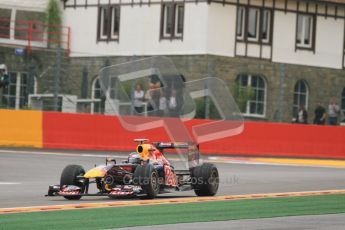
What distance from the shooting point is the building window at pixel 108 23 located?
Result: 47.8 meters

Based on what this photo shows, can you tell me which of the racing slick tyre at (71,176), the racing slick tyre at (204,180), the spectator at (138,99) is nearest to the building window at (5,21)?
the spectator at (138,99)

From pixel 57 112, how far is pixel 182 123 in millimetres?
4001

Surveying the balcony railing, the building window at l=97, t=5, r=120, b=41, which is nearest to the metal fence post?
the balcony railing

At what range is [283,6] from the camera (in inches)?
1857

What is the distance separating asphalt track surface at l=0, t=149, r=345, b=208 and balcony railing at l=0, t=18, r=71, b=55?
13842 mm

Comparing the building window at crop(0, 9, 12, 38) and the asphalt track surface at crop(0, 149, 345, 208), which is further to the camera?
the building window at crop(0, 9, 12, 38)

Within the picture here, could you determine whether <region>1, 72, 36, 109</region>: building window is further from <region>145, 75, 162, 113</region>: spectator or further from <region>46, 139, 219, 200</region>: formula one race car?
<region>46, 139, 219, 200</region>: formula one race car

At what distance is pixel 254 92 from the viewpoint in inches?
1766

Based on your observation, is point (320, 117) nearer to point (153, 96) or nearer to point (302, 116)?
point (302, 116)

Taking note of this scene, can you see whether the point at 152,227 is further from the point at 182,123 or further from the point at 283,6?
the point at 283,6

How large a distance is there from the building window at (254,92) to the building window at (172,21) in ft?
9.58

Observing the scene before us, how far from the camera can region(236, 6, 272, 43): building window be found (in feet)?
151

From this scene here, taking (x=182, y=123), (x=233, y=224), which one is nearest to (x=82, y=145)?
(x=182, y=123)

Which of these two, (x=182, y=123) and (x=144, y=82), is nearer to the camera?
Result: (x=182, y=123)
